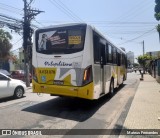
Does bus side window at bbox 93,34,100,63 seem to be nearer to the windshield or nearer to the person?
the windshield

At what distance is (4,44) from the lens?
1384 inches

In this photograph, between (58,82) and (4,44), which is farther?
(4,44)

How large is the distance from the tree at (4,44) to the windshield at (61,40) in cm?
2639

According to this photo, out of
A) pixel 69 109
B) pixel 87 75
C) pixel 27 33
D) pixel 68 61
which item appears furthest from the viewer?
pixel 27 33

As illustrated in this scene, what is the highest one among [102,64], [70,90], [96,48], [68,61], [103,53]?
[96,48]

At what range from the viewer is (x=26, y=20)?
21.6 metres

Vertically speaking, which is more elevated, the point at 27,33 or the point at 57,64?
the point at 27,33

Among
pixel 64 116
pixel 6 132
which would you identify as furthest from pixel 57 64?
pixel 6 132

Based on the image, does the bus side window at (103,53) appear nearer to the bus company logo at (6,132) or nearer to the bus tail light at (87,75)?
the bus tail light at (87,75)

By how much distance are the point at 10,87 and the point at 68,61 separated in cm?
431

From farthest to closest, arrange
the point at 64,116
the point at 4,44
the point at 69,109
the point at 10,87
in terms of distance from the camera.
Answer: the point at 4,44 → the point at 10,87 → the point at 69,109 → the point at 64,116

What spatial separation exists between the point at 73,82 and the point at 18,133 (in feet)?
10.9

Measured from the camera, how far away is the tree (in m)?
34.7

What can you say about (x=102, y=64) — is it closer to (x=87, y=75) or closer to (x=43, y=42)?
(x=87, y=75)
